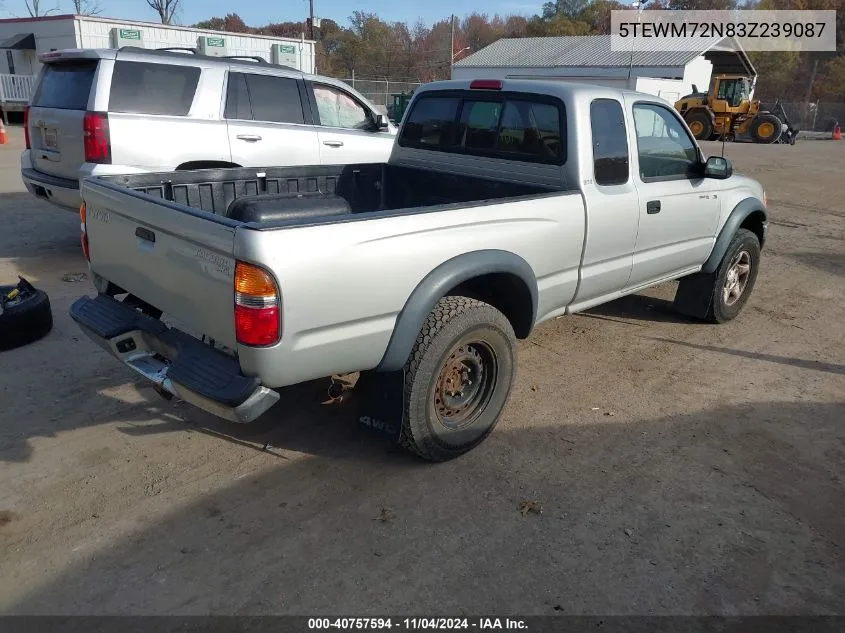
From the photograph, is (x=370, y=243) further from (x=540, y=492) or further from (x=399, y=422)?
(x=540, y=492)

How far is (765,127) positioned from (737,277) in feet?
86.8

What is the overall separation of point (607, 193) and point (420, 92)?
177cm

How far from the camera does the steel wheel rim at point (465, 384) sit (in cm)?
353

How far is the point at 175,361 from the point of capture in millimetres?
3078

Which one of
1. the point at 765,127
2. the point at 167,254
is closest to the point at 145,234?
the point at 167,254

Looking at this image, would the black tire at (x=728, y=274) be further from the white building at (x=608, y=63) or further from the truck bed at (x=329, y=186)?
the white building at (x=608, y=63)

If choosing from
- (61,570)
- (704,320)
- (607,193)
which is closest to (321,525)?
(61,570)

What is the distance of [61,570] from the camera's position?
2756mm

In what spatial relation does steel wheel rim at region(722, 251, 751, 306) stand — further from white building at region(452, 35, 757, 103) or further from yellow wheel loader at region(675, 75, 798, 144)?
white building at region(452, 35, 757, 103)

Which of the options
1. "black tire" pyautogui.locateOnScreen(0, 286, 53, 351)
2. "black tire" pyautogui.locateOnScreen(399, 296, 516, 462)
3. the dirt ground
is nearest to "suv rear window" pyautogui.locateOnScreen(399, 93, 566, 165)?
Result: "black tire" pyautogui.locateOnScreen(399, 296, 516, 462)

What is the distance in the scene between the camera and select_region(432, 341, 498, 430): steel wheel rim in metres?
3.53

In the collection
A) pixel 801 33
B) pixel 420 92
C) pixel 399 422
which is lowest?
pixel 399 422

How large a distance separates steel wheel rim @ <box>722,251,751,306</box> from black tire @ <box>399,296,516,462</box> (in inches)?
118

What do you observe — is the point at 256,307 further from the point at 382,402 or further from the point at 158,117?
the point at 158,117
